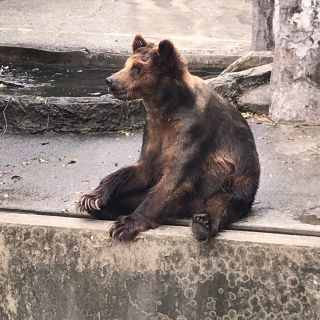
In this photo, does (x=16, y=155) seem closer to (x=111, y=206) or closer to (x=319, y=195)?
(x=111, y=206)

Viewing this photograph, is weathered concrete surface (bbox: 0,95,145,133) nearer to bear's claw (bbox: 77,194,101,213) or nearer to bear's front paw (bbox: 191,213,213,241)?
bear's claw (bbox: 77,194,101,213)

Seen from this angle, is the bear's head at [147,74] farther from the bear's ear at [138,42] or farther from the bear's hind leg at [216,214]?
A: the bear's hind leg at [216,214]

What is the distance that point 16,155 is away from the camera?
234 inches

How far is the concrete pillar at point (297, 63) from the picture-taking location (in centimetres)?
648

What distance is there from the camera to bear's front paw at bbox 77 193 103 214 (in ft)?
14.1

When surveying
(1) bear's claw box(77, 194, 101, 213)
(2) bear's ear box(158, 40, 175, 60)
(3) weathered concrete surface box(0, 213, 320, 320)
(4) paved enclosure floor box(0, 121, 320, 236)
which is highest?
(2) bear's ear box(158, 40, 175, 60)

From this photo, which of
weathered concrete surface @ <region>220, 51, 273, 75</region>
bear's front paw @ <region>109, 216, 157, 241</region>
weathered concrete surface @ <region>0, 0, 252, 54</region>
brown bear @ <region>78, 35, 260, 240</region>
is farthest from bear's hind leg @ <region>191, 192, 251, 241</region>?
weathered concrete surface @ <region>0, 0, 252, 54</region>

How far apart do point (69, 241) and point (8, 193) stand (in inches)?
34.1

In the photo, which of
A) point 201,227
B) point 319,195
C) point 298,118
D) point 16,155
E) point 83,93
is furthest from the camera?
point 83,93

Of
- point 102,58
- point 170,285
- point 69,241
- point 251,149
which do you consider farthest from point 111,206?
point 102,58

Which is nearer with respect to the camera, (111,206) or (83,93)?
(111,206)

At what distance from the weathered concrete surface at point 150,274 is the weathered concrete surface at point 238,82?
9.89 feet

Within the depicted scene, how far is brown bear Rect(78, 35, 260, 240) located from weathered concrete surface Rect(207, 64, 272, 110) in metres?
2.69

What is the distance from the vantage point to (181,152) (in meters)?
4.07
